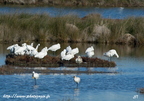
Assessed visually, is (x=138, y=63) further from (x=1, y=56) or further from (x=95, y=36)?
(x=95, y=36)

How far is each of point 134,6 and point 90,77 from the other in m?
47.9

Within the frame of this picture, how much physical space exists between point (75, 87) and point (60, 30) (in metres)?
16.3

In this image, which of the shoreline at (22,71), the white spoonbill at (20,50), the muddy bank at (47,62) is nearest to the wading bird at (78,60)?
the muddy bank at (47,62)

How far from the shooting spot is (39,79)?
63.2ft

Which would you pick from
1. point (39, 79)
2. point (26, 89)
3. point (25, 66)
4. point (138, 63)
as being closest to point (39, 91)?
point (26, 89)

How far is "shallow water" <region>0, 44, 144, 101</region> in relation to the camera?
16.3 meters

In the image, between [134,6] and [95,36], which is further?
[134,6]

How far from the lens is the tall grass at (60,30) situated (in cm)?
3350

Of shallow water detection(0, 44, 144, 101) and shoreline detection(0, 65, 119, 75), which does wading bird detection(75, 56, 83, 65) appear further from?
shoreline detection(0, 65, 119, 75)

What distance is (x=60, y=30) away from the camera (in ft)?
111

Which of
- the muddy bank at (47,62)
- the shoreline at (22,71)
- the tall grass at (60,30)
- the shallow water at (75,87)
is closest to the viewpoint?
the shallow water at (75,87)

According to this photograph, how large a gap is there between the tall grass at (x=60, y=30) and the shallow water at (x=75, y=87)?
11.5 meters

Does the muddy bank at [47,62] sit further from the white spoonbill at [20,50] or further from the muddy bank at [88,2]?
the muddy bank at [88,2]

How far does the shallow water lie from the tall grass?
11460 millimetres
